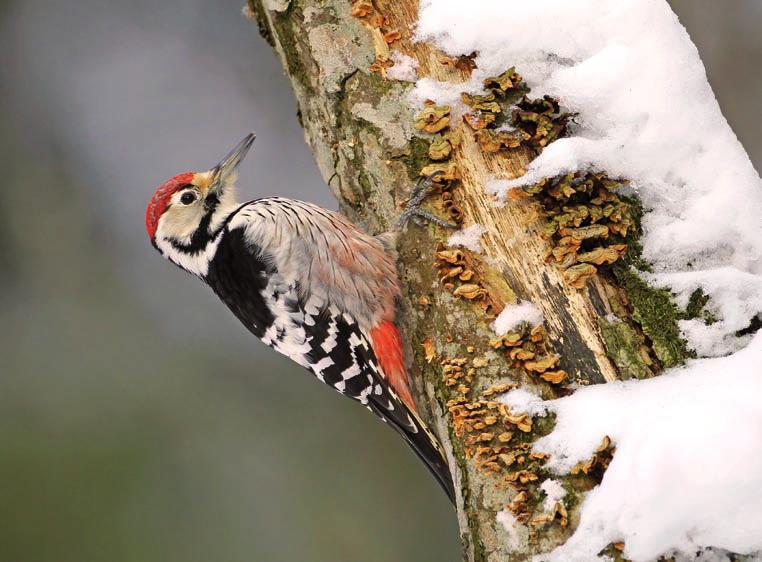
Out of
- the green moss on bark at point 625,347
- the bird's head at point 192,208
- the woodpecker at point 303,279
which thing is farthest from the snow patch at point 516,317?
the bird's head at point 192,208

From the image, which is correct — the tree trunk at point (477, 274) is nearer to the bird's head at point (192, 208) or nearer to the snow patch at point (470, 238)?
the snow patch at point (470, 238)

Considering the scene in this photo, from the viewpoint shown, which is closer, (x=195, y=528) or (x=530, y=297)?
(x=530, y=297)

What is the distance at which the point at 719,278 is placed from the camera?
1.91 meters

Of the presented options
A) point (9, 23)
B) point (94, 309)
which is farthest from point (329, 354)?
point (9, 23)

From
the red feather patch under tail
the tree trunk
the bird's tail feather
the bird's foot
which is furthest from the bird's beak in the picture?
the bird's foot

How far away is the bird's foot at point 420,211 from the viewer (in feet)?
7.36

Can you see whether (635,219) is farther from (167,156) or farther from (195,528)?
(167,156)

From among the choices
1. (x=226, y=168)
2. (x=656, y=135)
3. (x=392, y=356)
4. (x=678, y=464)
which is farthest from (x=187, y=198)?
(x=678, y=464)

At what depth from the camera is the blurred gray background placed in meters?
5.66

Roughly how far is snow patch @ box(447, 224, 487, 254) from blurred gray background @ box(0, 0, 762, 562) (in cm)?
393

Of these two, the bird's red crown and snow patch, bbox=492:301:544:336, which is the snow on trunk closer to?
snow patch, bbox=492:301:544:336

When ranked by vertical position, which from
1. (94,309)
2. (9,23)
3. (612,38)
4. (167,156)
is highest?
(9,23)

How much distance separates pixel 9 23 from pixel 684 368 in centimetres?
696

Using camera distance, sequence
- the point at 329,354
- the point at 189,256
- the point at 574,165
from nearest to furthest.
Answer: the point at 574,165
the point at 329,354
the point at 189,256
